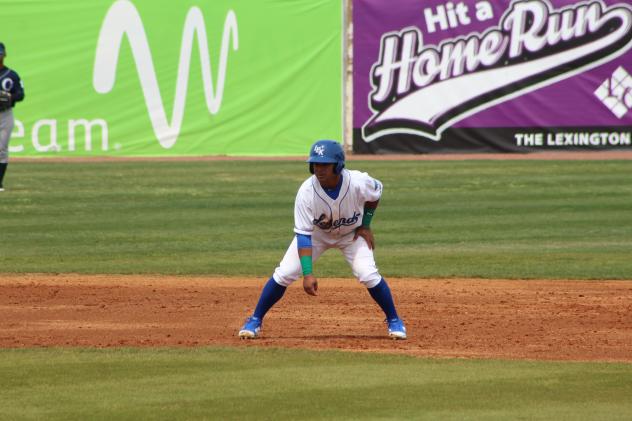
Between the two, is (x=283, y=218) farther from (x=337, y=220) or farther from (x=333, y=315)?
(x=337, y=220)

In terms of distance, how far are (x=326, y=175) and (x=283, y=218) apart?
322 inches

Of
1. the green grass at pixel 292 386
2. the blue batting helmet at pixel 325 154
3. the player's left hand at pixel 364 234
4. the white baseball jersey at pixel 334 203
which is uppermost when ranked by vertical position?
the blue batting helmet at pixel 325 154

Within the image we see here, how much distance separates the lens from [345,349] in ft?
27.2

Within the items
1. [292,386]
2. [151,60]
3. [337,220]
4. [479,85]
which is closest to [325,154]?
[337,220]

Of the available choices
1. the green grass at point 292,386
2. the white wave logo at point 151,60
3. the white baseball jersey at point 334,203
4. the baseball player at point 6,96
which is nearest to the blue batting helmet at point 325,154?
the white baseball jersey at point 334,203

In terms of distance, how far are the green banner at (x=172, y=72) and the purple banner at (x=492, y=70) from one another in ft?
2.57

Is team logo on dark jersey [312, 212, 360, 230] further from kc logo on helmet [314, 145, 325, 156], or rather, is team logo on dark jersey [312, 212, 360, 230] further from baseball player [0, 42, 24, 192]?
baseball player [0, 42, 24, 192]

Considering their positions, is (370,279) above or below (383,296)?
above

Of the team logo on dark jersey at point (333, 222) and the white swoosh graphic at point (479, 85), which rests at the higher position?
the white swoosh graphic at point (479, 85)

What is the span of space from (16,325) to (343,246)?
2808 mm

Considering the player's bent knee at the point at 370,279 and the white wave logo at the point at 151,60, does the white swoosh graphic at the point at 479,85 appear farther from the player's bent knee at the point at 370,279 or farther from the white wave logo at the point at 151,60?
the player's bent knee at the point at 370,279

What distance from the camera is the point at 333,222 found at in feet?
27.2

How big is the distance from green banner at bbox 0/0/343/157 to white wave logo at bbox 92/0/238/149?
0.02 metres

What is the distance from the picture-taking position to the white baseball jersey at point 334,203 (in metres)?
8.16
